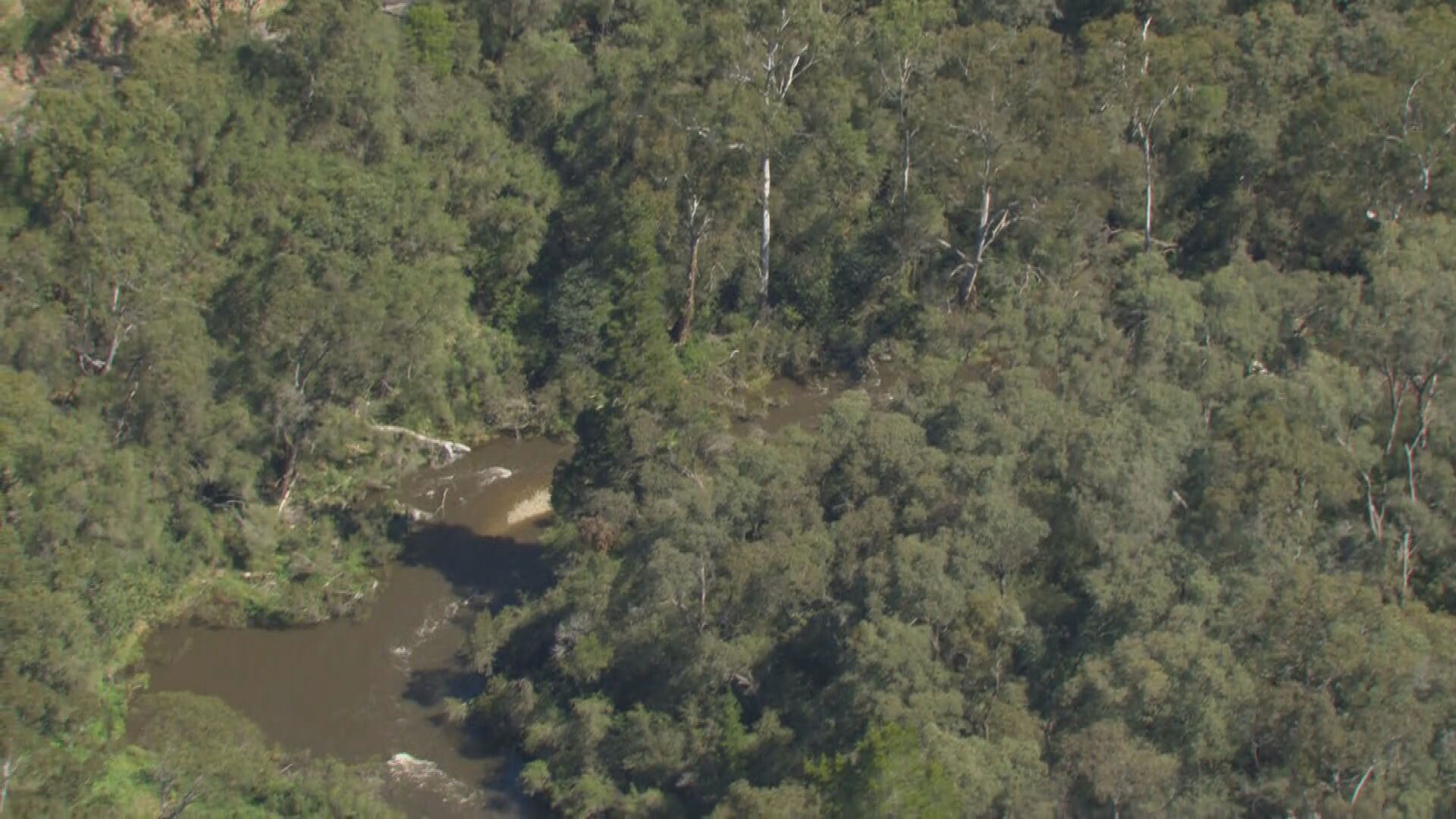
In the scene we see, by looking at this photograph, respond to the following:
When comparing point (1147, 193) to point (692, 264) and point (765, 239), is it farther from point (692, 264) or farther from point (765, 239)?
point (692, 264)

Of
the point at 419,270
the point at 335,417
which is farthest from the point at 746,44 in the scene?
the point at 335,417

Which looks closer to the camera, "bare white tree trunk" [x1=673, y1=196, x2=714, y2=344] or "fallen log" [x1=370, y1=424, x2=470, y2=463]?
"fallen log" [x1=370, y1=424, x2=470, y2=463]

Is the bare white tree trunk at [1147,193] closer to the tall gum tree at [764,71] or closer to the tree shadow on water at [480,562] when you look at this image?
the tall gum tree at [764,71]

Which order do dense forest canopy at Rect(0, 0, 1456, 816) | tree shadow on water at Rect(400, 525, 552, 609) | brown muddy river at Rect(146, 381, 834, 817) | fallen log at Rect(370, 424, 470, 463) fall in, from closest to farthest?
dense forest canopy at Rect(0, 0, 1456, 816) → brown muddy river at Rect(146, 381, 834, 817) → tree shadow on water at Rect(400, 525, 552, 609) → fallen log at Rect(370, 424, 470, 463)

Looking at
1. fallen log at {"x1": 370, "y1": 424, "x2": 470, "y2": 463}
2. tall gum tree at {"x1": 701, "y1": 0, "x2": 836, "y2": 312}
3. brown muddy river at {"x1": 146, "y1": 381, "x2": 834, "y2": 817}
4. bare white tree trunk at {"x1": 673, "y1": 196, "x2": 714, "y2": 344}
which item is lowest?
brown muddy river at {"x1": 146, "y1": 381, "x2": 834, "y2": 817}

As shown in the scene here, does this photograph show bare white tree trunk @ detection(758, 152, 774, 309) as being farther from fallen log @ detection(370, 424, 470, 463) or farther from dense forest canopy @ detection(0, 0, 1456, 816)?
fallen log @ detection(370, 424, 470, 463)

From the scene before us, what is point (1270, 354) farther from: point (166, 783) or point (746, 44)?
point (166, 783)

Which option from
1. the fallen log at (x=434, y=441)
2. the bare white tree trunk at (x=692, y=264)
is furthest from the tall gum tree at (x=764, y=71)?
the fallen log at (x=434, y=441)

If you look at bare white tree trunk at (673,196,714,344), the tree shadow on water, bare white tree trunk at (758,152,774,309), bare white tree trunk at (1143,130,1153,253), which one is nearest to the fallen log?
the tree shadow on water
